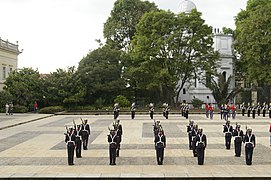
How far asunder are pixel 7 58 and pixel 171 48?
21596mm

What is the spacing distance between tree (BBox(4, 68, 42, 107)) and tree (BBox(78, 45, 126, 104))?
533 cm

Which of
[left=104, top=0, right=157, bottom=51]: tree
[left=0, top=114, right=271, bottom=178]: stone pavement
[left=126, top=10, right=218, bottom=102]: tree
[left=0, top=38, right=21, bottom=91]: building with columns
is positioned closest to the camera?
[left=0, top=114, right=271, bottom=178]: stone pavement

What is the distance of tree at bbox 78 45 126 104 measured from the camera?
43.9m

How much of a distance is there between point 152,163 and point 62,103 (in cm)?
3253

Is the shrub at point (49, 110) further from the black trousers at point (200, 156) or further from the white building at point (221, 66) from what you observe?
the black trousers at point (200, 156)

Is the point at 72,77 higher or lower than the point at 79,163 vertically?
higher

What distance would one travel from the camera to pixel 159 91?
4938 cm

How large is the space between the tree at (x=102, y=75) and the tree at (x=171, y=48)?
225 centimetres

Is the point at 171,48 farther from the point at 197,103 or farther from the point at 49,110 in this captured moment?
the point at 49,110

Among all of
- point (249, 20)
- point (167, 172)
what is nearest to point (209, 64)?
point (249, 20)

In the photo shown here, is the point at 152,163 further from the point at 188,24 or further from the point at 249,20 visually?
the point at 249,20

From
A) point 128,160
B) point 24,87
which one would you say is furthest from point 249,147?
point 24,87

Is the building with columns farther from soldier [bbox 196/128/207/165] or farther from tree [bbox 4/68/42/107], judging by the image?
soldier [bbox 196/128/207/165]

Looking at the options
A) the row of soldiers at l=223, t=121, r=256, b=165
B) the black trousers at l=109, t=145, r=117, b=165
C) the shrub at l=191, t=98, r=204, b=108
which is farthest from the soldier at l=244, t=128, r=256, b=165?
the shrub at l=191, t=98, r=204, b=108
